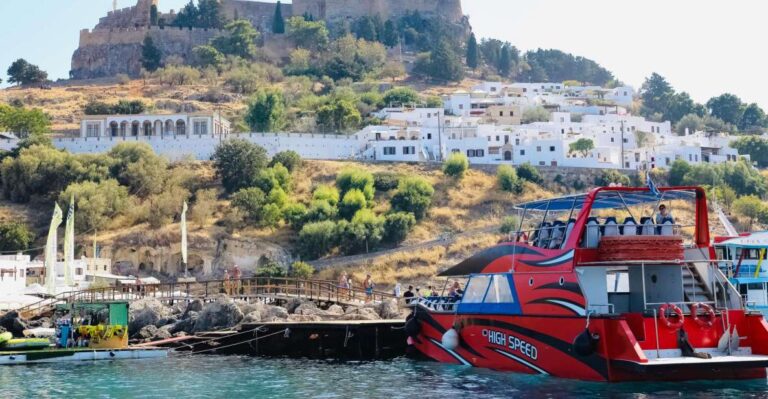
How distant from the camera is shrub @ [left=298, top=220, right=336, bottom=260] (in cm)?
6391

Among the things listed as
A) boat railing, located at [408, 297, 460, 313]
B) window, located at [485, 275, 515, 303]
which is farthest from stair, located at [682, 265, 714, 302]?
boat railing, located at [408, 297, 460, 313]

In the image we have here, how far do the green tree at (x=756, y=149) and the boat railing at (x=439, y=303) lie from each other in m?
70.2

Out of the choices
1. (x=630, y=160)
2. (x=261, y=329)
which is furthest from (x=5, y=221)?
(x=630, y=160)

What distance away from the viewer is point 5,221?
68125mm

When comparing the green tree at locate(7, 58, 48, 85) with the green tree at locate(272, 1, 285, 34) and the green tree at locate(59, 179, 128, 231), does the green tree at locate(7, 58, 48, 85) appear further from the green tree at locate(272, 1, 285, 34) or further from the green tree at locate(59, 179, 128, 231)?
the green tree at locate(59, 179, 128, 231)

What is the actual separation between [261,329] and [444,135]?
5401cm

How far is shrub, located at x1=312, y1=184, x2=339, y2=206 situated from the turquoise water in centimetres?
3929

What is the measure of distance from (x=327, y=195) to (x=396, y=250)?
26.2 feet

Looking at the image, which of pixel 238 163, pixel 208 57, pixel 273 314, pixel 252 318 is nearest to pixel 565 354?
pixel 252 318

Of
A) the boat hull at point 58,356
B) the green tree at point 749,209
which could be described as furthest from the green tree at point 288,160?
the boat hull at point 58,356

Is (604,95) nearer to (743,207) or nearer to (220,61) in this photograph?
(220,61)

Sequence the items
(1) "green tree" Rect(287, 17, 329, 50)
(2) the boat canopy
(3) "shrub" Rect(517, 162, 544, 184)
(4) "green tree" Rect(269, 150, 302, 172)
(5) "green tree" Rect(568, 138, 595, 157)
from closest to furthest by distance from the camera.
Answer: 1. (2) the boat canopy
2. (3) "shrub" Rect(517, 162, 544, 184)
3. (4) "green tree" Rect(269, 150, 302, 172)
4. (5) "green tree" Rect(568, 138, 595, 157)
5. (1) "green tree" Rect(287, 17, 329, 50)

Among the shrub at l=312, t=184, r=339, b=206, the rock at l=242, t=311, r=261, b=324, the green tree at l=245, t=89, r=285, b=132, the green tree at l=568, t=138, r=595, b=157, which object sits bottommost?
the rock at l=242, t=311, r=261, b=324

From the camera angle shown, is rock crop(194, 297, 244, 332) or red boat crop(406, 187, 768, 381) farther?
rock crop(194, 297, 244, 332)
